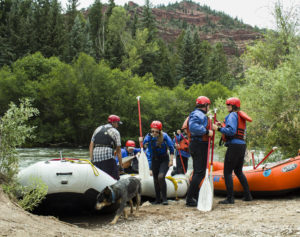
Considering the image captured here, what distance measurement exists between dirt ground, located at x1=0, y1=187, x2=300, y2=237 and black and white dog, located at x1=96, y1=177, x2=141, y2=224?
0.25 metres

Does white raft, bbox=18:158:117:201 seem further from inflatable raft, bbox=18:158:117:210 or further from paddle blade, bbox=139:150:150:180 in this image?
paddle blade, bbox=139:150:150:180

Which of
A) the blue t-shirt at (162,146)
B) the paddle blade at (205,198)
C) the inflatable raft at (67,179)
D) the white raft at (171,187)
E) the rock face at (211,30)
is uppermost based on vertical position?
the rock face at (211,30)

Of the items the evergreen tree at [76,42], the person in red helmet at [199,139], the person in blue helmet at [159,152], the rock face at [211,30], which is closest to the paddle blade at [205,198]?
the person in red helmet at [199,139]

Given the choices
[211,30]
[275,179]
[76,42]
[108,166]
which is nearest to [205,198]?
[275,179]

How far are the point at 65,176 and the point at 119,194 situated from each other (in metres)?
0.86

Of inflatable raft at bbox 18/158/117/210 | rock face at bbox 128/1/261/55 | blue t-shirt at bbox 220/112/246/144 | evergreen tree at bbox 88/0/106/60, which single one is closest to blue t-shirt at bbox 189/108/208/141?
blue t-shirt at bbox 220/112/246/144

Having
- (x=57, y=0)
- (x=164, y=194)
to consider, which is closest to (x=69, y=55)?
(x=57, y=0)

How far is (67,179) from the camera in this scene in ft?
17.4

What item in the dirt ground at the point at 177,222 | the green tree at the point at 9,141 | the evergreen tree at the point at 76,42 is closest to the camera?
the dirt ground at the point at 177,222

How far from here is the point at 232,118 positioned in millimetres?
5809

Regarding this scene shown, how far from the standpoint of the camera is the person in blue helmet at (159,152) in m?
6.43

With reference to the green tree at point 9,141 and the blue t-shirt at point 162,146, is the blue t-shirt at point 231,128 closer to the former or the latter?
the blue t-shirt at point 162,146

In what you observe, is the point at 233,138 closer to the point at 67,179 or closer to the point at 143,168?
the point at 143,168

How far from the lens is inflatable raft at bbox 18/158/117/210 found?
528 centimetres
